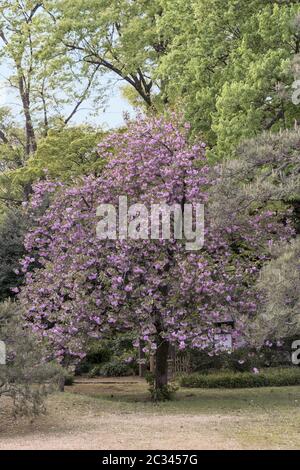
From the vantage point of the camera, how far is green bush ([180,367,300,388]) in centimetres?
1742

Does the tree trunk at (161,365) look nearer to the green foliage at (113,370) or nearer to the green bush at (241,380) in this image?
the green bush at (241,380)

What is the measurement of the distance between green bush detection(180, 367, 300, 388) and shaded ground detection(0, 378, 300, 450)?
5.08ft

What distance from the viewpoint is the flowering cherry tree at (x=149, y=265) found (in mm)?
13062

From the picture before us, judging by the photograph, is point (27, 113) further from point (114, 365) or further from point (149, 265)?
point (149, 265)

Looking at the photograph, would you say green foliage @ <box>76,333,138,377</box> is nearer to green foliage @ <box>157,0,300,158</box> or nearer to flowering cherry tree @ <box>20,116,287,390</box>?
green foliage @ <box>157,0,300,158</box>

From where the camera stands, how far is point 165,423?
1070 cm

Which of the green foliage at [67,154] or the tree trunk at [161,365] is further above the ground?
the green foliage at [67,154]

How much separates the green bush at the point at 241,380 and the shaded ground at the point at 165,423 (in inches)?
61.0

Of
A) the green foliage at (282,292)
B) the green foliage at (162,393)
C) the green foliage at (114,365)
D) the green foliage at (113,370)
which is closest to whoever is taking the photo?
the green foliage at (282,292)

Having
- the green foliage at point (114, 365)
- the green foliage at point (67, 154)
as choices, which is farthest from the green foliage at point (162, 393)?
the green foliage at point (67, 154)

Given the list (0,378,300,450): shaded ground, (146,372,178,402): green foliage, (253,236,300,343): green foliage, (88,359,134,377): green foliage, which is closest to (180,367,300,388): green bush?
(0,378,300,450): shaded ground
